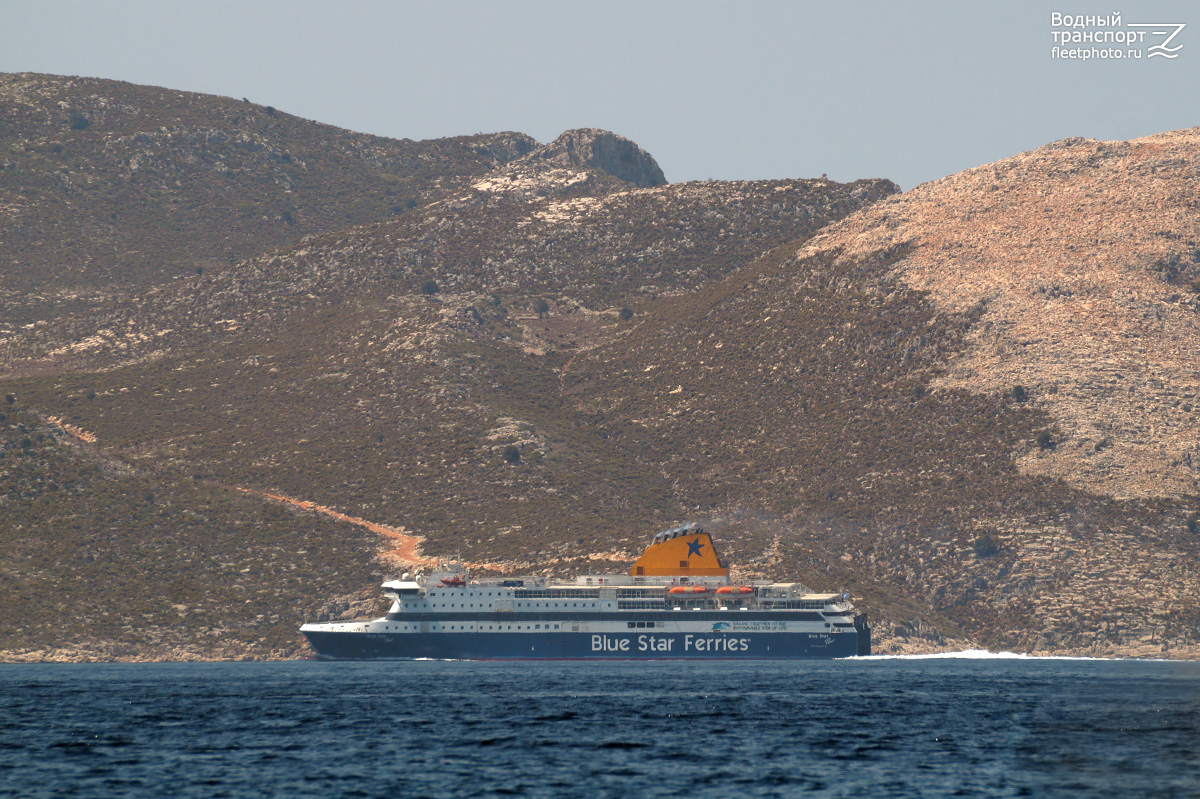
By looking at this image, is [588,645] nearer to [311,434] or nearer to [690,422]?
[690,422]

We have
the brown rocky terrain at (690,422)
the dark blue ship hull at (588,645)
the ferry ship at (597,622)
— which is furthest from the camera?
the brown rocky terrain at (690,422)

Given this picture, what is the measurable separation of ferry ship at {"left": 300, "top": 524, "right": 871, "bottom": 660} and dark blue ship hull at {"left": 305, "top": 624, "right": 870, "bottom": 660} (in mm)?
81

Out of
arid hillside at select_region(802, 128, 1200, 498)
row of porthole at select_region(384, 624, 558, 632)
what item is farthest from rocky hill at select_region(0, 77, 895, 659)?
arid hillside at select_region(802, 128, 1200, 498)

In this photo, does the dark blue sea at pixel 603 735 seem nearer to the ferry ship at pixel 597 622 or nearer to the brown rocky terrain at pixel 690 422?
the ferry ship at pixel 597 622

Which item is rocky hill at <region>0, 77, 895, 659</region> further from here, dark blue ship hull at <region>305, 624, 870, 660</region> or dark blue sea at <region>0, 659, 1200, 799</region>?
dark blue sea at <region>0, 659, 1200, 799</region>

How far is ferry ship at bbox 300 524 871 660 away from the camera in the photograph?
109 metres

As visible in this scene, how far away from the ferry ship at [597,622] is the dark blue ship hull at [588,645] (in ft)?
0.27

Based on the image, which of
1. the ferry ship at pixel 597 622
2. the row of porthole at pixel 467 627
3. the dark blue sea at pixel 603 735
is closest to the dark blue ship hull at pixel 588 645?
the ferry ship at pixel 597 622

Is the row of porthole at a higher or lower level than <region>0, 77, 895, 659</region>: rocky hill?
lower

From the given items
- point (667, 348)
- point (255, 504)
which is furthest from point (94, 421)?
point (667, 348)

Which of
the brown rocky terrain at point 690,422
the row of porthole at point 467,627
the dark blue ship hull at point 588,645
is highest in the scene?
the brown rocky terrain at point 690,422

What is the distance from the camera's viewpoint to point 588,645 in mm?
110500

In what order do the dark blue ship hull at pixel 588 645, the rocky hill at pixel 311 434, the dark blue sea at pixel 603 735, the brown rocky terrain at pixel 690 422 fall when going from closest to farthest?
1. the dark blue sea at pixel 603 735
2. the dark blue ship hull at pixel 588 645
3. the brown rocky terrain at pixel 690 422
4. the rocky hill at pixel 311 434

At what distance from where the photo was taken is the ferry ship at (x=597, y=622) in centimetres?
10912
